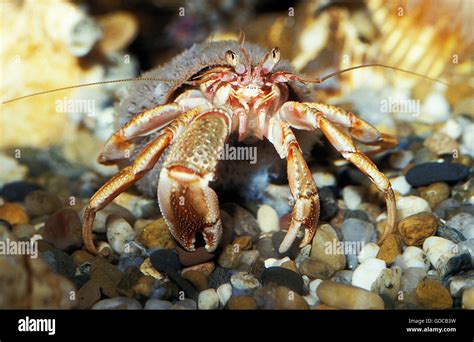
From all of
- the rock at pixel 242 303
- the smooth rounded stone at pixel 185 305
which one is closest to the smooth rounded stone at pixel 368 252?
the rock at pixel 242 303

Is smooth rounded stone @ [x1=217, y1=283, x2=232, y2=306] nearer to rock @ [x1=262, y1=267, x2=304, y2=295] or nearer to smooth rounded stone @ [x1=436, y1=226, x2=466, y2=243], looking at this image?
rock @ [x1=262, y1=267, x2=304, y2=295]

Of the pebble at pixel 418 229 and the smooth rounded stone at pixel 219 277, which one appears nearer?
the smooth rounded stone at pixel 219 277

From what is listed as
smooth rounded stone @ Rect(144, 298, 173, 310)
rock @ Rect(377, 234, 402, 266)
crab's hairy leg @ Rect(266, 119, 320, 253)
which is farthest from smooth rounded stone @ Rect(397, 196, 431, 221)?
smooth rounded stone @ Rect(144, 298, 173, 310)

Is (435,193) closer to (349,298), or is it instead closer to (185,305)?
(349,298)

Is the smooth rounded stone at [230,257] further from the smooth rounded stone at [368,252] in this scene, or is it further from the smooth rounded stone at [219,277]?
the smooth rounded stone at [368,252]

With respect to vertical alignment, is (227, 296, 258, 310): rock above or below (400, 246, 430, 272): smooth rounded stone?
below

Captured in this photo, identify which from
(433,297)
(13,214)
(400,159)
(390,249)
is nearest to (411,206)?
(390,249)

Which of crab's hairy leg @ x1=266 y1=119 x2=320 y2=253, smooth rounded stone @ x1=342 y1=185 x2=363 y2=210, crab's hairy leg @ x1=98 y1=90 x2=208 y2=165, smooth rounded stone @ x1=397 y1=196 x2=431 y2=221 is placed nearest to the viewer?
crab's hairy leg @ x1=266 y1=119 x2=320 y2=253
